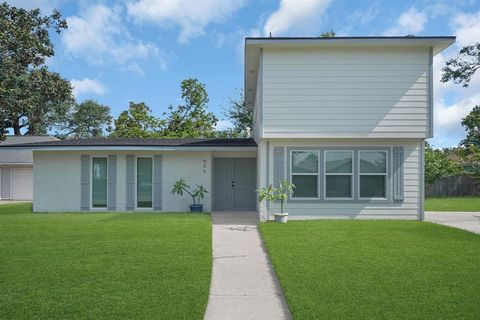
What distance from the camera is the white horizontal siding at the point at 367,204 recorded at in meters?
12.7

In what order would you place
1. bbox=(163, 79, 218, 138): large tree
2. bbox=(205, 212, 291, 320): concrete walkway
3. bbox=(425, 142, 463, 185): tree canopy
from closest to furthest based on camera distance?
bbox=(205, 212, 291, 320): concrete walkway
bbox=(425, 142, 463, 185): tree canopy
bbox=(163, 79, 218, 138): large tree

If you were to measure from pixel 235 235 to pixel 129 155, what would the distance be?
252 inches

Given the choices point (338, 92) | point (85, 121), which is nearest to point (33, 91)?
point (338, 92)

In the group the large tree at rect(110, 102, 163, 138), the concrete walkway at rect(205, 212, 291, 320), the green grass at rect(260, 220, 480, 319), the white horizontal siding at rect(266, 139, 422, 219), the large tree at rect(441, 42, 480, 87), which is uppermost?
the large tree at rect(441, 42, 480, 87)

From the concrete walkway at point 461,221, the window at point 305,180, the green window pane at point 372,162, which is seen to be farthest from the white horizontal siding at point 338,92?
the concrete walkway at point 461,221

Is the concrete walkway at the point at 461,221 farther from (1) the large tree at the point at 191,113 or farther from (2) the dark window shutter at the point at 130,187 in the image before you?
(1) the large tree at the point at 191,113

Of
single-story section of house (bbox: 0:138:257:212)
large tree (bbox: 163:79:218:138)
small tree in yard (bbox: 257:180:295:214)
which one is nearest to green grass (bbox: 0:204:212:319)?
small tree in yard (bbox: 257:180:295:214)

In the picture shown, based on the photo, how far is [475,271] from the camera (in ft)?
21.5

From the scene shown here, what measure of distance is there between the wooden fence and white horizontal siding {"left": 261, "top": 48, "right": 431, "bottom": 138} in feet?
50.5

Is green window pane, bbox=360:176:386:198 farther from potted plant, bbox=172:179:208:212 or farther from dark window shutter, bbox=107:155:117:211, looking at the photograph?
dark window shutter, bbox=107:155:117:211

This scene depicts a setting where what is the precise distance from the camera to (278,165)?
12.6 meters

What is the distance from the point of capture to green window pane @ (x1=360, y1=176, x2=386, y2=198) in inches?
501

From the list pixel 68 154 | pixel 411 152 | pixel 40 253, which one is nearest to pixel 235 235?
pixel 40 253

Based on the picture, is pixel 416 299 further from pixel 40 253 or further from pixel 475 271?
pixel 40 253
